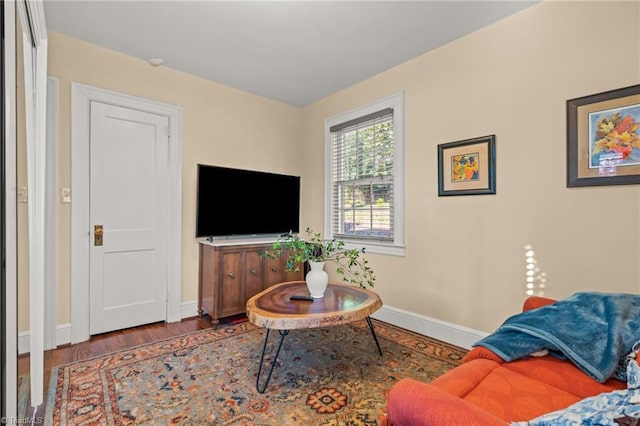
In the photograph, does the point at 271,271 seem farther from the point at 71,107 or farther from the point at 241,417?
the point at 71,107

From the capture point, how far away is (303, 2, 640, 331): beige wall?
1979 millimetres

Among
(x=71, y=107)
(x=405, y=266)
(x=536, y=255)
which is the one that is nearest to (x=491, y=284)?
(x=536, y=255)

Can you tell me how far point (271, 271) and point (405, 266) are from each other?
4.85ft

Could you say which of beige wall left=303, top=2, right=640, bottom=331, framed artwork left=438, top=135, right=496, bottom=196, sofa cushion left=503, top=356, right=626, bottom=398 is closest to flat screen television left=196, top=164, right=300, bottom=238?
beige wall left=303, top=2, right=640, bottom=331

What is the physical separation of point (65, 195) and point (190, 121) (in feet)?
4.42

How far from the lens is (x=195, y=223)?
3.45 m

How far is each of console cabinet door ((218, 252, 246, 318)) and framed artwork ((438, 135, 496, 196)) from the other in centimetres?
213

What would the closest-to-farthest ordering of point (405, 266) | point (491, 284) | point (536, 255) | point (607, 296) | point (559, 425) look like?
point (559, 425), point (607, 296), point (536, 255), point (491, 284), point (405, 266)

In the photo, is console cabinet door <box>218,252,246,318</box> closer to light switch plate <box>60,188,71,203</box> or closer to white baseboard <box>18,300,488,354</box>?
white baseboard <box>18,300,488,354</box>

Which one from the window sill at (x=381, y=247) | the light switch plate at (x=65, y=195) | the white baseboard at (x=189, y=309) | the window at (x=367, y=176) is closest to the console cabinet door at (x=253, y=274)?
the white baseboard at (x=189, y=309)

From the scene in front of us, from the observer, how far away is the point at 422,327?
2.94m

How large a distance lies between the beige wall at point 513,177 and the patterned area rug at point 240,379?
604 mm

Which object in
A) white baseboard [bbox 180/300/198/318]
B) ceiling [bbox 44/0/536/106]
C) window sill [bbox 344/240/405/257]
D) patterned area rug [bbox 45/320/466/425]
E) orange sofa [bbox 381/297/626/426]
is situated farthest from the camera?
white baseboard [bbox 180/300/198/318]

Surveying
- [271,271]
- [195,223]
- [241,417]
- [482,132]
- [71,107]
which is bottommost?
[241,417]
